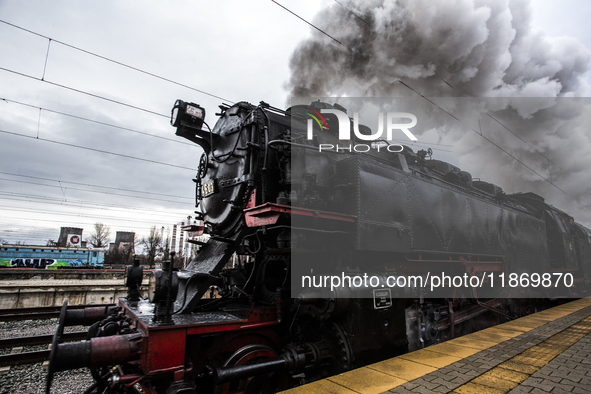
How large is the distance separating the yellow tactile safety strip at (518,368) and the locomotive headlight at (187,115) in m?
4.02

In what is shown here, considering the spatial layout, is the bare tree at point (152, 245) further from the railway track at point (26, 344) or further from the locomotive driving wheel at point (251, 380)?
the locomotive driving wheel at point (251, 380)

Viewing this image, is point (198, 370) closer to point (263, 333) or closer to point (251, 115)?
point (263, 333)

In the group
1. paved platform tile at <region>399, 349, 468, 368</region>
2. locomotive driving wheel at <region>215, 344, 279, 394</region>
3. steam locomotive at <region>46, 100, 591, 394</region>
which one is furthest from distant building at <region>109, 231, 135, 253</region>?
paved platform tile at <region>399, 349, 468, 368</region>

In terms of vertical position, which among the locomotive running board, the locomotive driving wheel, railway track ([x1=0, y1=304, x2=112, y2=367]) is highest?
the locomotive running board

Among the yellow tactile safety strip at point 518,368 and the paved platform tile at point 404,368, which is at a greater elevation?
the yellow tactile safety strip at point 518,368

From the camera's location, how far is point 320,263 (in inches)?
154

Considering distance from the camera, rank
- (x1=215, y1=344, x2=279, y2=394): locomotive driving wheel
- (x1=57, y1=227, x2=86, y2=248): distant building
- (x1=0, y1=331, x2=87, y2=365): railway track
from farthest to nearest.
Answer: (x1=57, y1=227, x2=86, y2=248): distant building < (x1=0, y1=331, x2=87, y2=365): railway track < (x1=215, y1=344, x2=279, y2=394): locomotive driving wheel

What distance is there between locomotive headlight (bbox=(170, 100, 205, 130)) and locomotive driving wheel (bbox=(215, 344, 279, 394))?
283cm

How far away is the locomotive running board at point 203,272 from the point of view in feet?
11.0

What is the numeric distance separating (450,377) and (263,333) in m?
1.80

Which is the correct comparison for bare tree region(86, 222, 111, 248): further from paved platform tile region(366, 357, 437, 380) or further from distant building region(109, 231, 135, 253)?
paved platform tile region(366, 357, 437, 380)

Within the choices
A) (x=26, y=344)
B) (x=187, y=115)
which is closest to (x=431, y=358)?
(x=187, y=115)

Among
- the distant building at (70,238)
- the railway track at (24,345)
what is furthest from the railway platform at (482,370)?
the distant building at (70,238)

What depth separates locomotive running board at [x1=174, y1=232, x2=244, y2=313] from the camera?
3341mm
